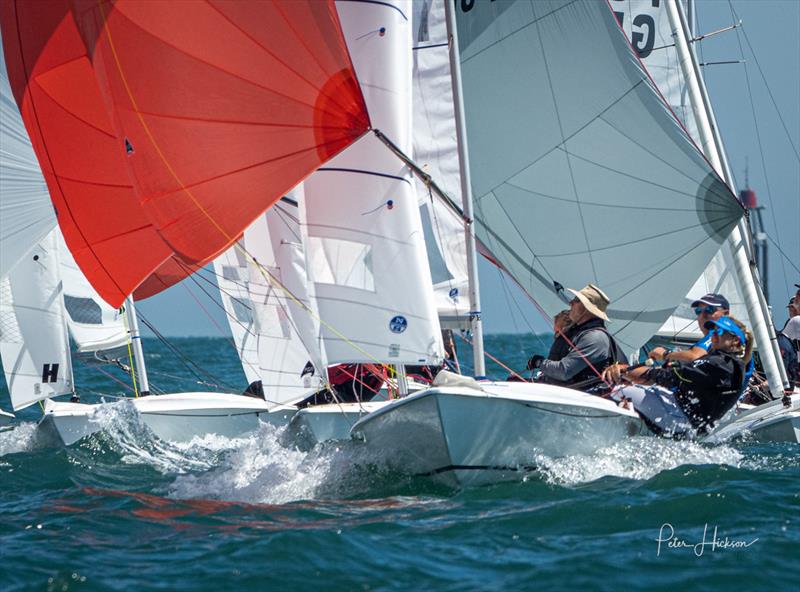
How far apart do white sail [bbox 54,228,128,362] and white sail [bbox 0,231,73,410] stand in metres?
0.46

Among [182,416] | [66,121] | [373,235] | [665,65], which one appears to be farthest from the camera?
[665,65]

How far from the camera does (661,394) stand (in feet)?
24.9

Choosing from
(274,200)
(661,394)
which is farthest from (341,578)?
(661,394)

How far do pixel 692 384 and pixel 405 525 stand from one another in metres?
2.65

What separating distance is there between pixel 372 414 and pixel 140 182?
8.12 ft

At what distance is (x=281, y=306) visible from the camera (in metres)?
9.46

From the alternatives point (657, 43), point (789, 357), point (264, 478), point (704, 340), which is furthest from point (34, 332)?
point (789, 357)

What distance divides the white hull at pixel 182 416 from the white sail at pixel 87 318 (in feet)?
6.08

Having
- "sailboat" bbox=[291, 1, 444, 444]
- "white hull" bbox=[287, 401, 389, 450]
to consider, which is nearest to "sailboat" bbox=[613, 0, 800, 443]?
"sailboat" bbox=[291, 1, 444, 444]

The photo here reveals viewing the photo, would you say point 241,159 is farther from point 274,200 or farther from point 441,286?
point 441,286

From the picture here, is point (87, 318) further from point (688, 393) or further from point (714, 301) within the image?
point (714, 301)

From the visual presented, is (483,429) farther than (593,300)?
No

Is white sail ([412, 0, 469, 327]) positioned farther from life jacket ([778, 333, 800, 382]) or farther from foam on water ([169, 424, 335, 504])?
foam on water ([169, 424, 335, 504])

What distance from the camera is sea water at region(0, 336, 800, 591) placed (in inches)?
195
